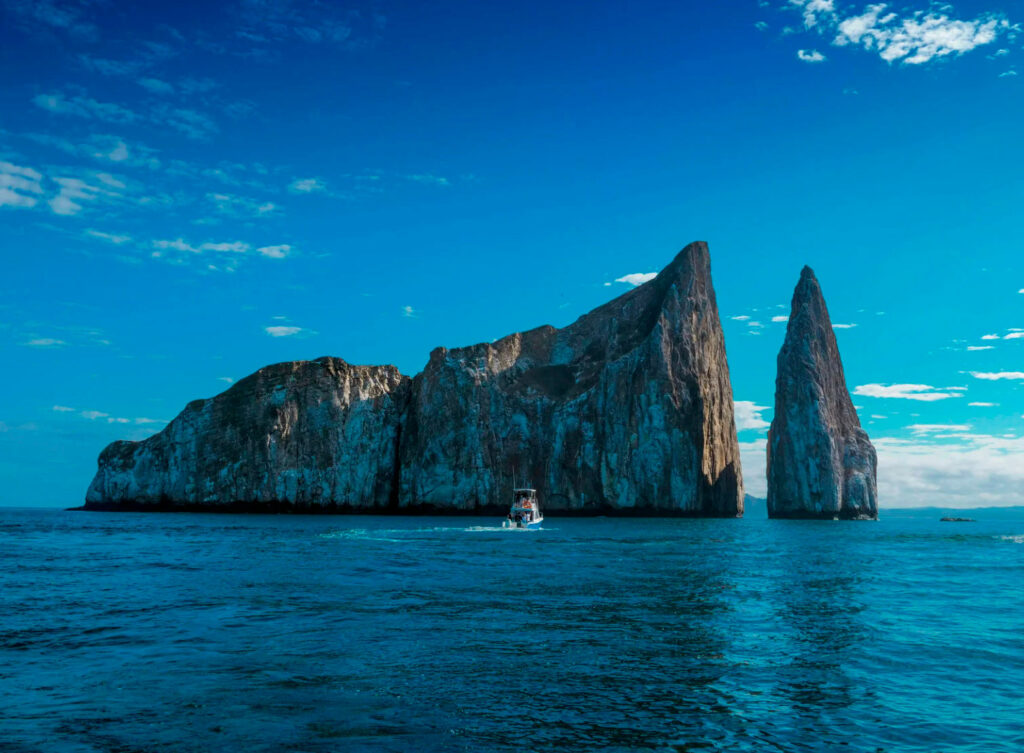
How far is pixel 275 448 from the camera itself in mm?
125688

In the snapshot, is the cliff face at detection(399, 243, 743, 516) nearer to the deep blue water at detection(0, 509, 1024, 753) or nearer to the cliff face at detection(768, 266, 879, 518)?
the cliff face at detection(768, 266, 879, 518)

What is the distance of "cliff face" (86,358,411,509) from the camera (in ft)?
413

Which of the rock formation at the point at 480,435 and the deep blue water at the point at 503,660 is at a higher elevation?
the rock formation at the point at 480,435

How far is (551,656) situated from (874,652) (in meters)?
7.91

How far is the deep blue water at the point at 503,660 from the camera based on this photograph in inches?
476

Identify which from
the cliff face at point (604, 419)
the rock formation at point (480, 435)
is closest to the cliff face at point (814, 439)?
the cliff face at point (604, 419)

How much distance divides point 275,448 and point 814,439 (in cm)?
8581

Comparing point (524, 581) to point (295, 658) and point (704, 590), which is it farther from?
point (295, 658)

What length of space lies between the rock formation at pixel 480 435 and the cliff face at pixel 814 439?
839 cm

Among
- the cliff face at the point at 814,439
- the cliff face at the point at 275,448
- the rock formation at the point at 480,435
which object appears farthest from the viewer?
the cliff face at the point at 275,448

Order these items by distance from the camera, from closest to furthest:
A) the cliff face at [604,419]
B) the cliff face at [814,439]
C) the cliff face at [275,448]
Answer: the cliff face at [604,419]
the cliff face at [814,439]
the cliff face at [275,448]

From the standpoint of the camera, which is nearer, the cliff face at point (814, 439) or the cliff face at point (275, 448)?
the cliff face at point (814, 439)

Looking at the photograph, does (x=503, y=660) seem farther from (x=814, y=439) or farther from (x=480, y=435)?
(x=814, y=439)

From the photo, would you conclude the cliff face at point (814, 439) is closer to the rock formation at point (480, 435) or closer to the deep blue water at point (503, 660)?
the rock formation at point (480, 435)
